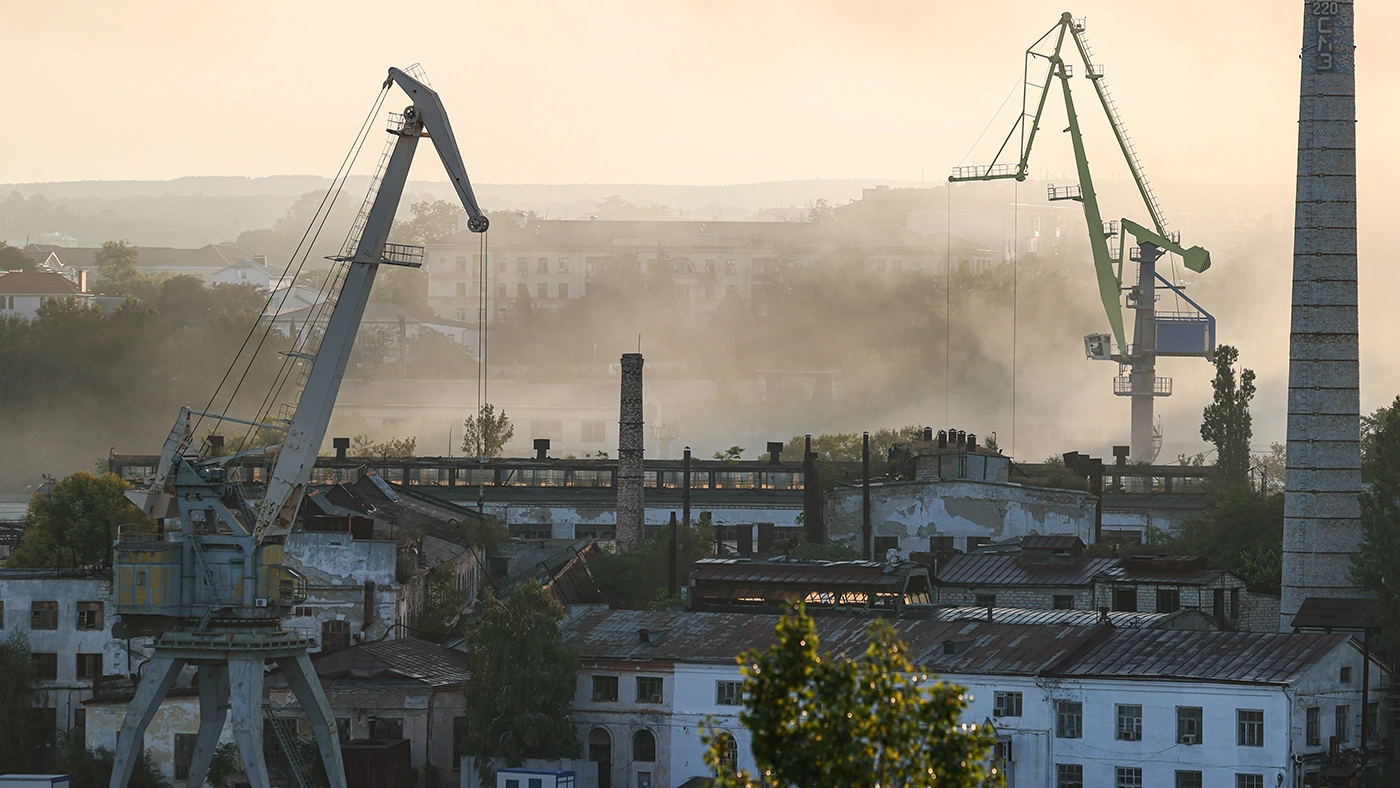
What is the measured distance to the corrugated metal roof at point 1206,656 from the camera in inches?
1389

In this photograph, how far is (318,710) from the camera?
3512cm

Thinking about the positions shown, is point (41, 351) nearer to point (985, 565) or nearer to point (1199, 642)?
point (985, 565)

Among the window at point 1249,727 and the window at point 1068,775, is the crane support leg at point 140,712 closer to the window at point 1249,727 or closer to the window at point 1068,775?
the window at point 1068,775

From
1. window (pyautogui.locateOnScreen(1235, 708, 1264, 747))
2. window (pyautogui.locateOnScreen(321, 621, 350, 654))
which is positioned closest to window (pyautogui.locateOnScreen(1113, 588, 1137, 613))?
window (pyautogui.locateOnScreen(1235, 708, 1264, 747))

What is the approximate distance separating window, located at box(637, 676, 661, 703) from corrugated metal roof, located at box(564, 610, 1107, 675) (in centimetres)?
35

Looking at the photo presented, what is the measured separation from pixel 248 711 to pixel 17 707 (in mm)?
9534

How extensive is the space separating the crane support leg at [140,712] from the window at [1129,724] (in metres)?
15.7

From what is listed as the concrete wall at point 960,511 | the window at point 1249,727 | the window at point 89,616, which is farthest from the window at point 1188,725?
the window at point 89,616

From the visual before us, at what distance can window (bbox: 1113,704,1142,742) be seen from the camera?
35.6 metres

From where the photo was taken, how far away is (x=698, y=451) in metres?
104

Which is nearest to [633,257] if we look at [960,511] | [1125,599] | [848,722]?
[960,511]

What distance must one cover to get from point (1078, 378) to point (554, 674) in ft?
265

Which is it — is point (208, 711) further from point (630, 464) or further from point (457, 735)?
point (630, 464)

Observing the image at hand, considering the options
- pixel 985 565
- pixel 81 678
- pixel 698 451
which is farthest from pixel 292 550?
pixel 698 451
